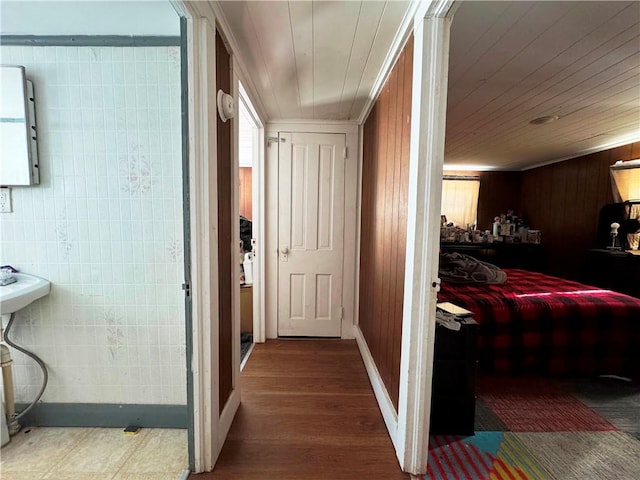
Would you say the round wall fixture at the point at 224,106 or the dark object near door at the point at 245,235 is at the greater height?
the round wall fixture at the point at 224,106

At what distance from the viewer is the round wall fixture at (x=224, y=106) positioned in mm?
1367

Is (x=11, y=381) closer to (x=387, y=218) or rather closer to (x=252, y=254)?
(x=252, y=254)

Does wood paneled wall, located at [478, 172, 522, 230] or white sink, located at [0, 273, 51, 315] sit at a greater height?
wood paneled wall, located at [478, 172, 522, 230]

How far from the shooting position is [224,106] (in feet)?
4.59

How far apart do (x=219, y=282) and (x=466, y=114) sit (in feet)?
8.17

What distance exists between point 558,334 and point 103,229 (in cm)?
313

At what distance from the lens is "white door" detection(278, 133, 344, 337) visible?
2762 mm

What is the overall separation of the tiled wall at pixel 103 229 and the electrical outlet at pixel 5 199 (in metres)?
0.03

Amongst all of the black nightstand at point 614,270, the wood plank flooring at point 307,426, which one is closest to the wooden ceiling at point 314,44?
the wood plank flooring at point 307,426

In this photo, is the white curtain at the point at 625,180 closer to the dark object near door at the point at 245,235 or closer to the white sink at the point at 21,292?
the dark object near door at the point at 245,235

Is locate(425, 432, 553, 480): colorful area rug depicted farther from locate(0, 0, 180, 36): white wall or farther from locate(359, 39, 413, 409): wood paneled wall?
locate(0, 0, 180, 36): white wall

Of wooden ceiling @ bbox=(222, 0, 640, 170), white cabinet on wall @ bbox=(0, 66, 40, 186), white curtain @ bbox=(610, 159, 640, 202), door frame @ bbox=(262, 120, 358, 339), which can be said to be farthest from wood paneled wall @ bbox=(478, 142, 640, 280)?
white cabinet on wall @ bbox=(0, 66, 40, 186)

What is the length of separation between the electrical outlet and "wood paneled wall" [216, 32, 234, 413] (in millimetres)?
1136

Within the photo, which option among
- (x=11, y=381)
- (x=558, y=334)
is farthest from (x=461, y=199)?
(x=11, y=381)
